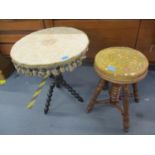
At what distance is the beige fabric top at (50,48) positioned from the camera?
1.06 meters

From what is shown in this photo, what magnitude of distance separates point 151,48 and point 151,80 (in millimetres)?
322

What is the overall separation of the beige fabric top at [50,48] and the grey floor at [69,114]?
22.9 inches

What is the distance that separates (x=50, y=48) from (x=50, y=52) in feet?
0.18

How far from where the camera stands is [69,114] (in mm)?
1460

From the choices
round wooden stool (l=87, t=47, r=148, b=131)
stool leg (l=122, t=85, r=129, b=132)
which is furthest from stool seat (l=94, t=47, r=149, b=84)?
stool leg (l=122, t=85, r=129, b=132)

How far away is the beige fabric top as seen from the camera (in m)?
1.06

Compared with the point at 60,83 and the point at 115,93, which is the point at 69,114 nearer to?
the point at 60,83

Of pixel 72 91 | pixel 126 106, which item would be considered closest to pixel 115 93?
pixel 126 106

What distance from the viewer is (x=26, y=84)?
182cm

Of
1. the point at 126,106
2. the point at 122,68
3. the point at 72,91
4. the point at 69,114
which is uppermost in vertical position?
the point at 122,68

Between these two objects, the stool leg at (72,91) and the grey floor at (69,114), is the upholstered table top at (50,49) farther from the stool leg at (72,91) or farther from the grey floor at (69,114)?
the grey floor at (69,114)

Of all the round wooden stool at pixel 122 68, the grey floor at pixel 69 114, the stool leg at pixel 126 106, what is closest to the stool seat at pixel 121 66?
the round wooden stool at pixel 122 68

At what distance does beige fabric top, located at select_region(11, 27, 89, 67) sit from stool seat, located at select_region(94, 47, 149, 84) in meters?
0.16
